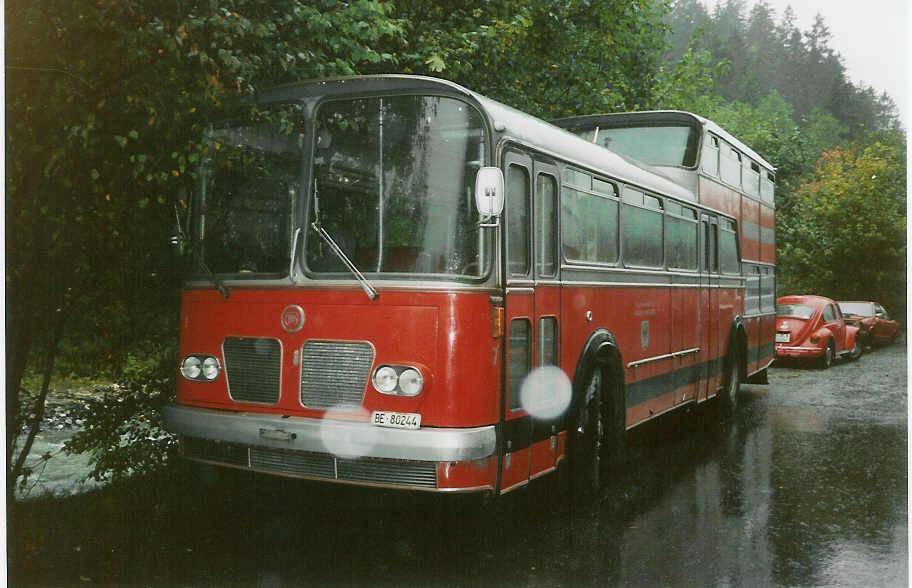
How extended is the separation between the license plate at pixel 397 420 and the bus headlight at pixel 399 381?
4.5 inches

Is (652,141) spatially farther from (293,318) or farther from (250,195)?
(293,318)

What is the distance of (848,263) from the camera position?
1619 centimetres

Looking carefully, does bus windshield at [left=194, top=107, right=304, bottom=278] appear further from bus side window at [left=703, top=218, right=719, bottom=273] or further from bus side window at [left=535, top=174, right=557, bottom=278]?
bus side window at [left=703, top=218, right=719, bottom=273]

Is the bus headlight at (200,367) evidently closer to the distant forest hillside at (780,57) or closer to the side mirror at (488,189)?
the side mirror at (488,189)

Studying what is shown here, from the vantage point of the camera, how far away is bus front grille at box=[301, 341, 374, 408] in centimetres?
552

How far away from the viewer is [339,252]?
18.2 ft

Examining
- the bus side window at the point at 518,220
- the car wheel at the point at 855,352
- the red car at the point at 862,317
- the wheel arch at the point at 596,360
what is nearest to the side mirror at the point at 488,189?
the bus side window at the point at 518,220

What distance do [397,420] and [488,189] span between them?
4.63 feet

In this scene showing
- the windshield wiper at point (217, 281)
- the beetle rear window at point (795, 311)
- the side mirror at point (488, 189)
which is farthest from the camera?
the beetle rear window at point (795, 311)

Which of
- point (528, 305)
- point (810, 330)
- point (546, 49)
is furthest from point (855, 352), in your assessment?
point (528, 305)

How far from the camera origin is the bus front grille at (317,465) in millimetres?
5289

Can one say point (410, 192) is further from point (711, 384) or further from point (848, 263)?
point (848, 263)

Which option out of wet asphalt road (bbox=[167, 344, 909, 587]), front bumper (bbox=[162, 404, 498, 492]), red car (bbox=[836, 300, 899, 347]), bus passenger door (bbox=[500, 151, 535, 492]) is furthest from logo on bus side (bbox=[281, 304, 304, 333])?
red car (bbox=[836, 300, 899, 347])

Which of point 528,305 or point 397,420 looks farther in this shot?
point 528,305
